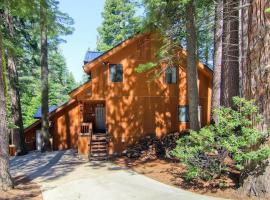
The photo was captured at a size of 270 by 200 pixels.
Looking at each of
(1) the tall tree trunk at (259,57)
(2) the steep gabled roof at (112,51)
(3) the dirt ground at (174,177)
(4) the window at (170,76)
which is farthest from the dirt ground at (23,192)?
(4) the window at (170,76)

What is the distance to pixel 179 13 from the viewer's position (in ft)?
49.1

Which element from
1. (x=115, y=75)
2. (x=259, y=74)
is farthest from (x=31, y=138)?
(x=259, y=74)

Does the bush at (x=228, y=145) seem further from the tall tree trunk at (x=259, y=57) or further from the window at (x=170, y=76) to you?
the window at (x=170, y=76)

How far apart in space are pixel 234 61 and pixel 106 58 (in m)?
7.42

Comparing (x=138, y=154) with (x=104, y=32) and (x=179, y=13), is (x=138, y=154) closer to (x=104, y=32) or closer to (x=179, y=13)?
(x=179, y=13)

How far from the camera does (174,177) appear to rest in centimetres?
1215

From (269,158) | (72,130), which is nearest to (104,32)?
(72,130)

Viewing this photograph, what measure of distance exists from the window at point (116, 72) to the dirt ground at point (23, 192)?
8684mm

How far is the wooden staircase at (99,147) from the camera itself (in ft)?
59.7

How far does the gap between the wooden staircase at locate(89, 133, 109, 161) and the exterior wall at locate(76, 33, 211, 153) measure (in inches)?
25.0

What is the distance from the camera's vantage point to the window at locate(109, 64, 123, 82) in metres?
19.4

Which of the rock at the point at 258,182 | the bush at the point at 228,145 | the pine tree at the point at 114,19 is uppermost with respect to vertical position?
the pine tree at the point at 114,19

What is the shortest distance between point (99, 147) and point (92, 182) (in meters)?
6.53

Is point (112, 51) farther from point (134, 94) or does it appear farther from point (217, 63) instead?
point (217, 63)
